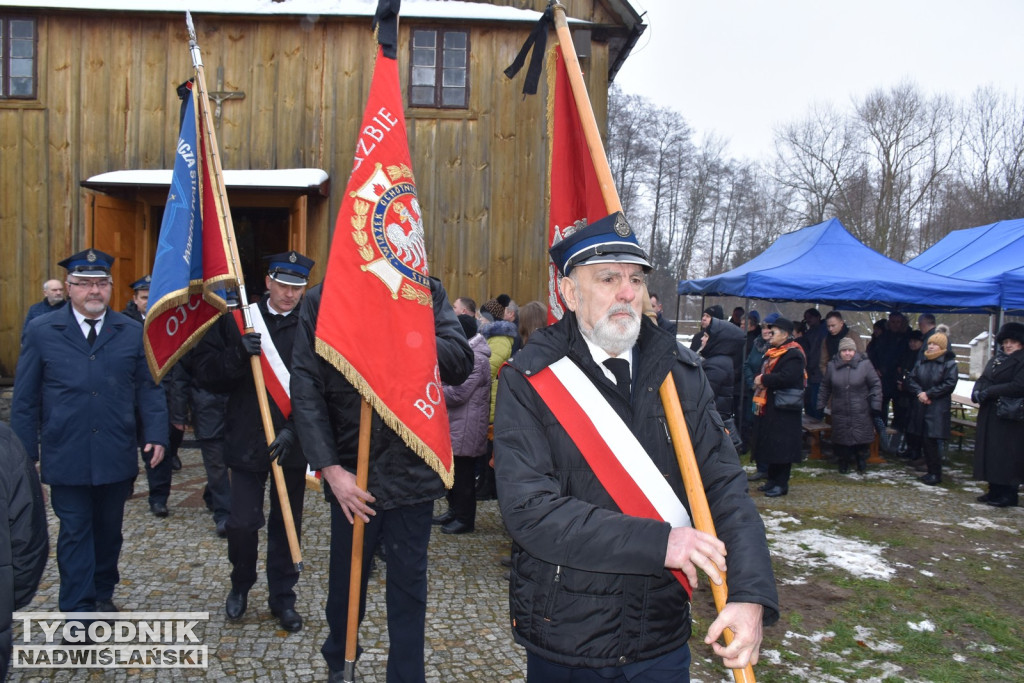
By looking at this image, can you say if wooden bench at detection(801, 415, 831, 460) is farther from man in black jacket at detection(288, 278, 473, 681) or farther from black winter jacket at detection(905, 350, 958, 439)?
man in black jacket at detection(288, 278, 473, 681)

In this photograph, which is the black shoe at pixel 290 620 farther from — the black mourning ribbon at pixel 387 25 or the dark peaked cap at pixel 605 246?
the black mourning ribbon at pixel 387 25

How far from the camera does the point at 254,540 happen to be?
4.42m

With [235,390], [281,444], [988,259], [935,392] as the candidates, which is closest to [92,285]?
[235,390]

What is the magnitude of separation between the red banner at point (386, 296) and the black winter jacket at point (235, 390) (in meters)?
1.01

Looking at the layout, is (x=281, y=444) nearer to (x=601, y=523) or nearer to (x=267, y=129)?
(x=601, y=523)

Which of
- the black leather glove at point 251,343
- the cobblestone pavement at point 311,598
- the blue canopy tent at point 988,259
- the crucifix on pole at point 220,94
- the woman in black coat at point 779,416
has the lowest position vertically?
the cobblestone pavement at point 311,598

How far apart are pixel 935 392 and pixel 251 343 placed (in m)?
8.55

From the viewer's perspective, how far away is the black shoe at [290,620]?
4.38 metres

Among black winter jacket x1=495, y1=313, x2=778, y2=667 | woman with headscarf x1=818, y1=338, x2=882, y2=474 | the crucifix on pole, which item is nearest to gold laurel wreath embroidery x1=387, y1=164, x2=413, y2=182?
black winter jacket x1=495, y1=313, x2=778, y2=667

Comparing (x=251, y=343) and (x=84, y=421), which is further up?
(x=251, y=343)

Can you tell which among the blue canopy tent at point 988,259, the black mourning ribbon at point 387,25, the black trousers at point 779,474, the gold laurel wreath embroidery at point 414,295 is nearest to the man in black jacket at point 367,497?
the gold laurel wreath embroidery at point 414,295

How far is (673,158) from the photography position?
4478cm

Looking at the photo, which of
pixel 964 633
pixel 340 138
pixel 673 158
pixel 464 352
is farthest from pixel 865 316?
pixel 464 352

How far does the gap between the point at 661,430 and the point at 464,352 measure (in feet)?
6.39
